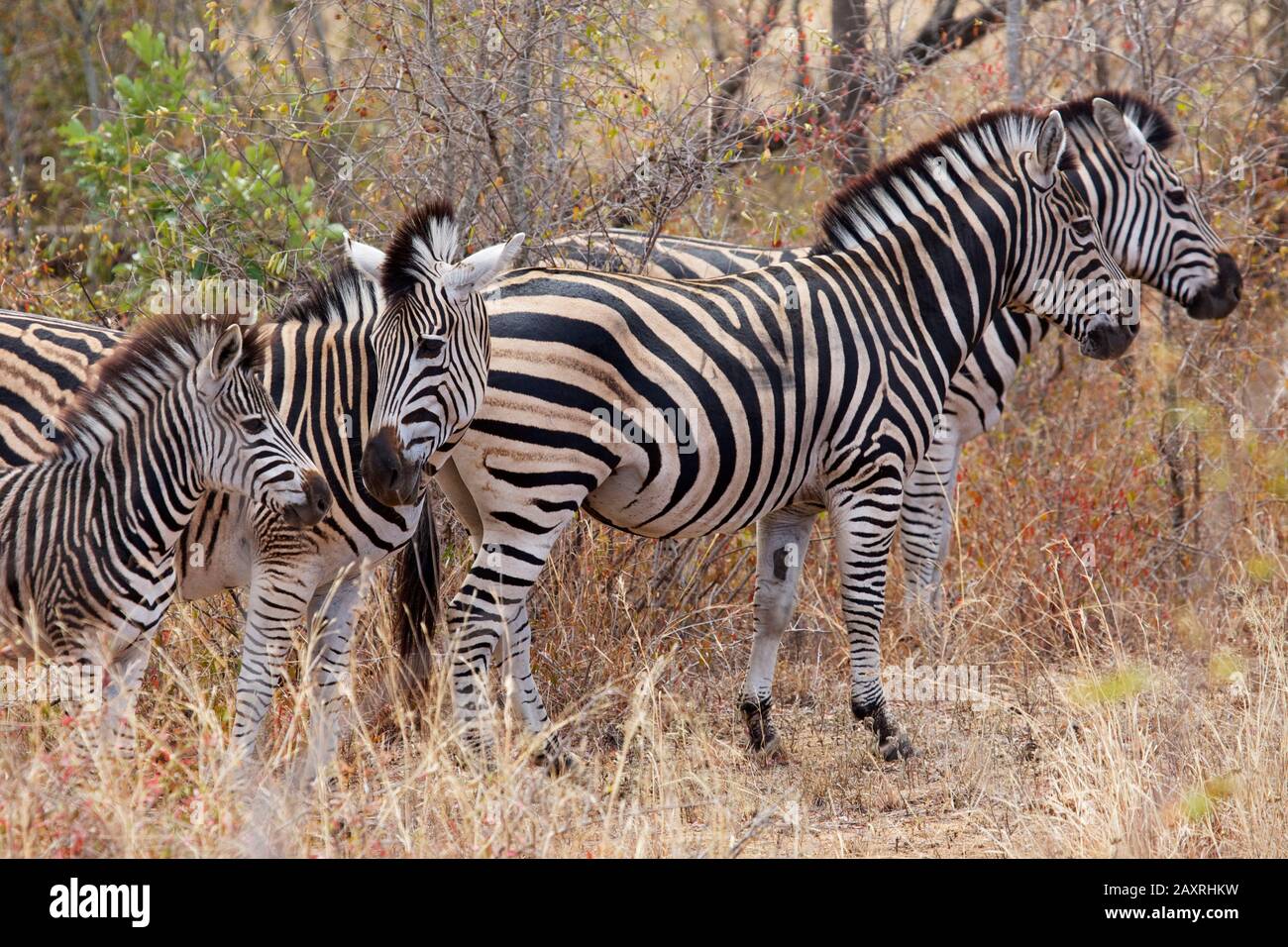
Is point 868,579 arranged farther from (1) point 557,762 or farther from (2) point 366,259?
(2) point 366,259

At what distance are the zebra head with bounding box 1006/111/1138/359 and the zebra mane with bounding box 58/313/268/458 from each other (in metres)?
3.25

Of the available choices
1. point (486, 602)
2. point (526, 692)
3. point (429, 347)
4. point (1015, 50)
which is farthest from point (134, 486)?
point (1015, 50)

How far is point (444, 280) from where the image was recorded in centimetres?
480

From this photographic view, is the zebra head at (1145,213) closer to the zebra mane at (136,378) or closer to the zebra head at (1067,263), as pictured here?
the zebra head at (1067,263)

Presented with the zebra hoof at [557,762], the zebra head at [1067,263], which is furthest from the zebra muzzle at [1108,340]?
the zebra hoof at [557,762]

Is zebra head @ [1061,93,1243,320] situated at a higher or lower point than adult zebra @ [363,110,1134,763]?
higher

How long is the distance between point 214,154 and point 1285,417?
622 cm

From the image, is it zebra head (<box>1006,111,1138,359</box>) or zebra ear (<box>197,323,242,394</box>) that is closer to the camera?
zebra ear (<box>197,323,242,394</box>)

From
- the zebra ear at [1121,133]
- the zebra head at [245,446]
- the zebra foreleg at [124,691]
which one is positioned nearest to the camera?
the zebra foreleg at [124,691]

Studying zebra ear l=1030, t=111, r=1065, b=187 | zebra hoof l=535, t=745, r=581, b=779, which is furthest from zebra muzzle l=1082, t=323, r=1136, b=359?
zebra hoof l=535, t=745, r=581, b=779

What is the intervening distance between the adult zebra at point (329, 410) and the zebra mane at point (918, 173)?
1.70m

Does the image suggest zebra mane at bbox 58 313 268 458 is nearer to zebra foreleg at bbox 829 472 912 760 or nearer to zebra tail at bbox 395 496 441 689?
zebra tail at bbox 395 496 441 689

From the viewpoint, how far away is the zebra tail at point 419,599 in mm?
5762

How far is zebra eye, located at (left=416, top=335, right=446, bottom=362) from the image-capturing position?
472cm
